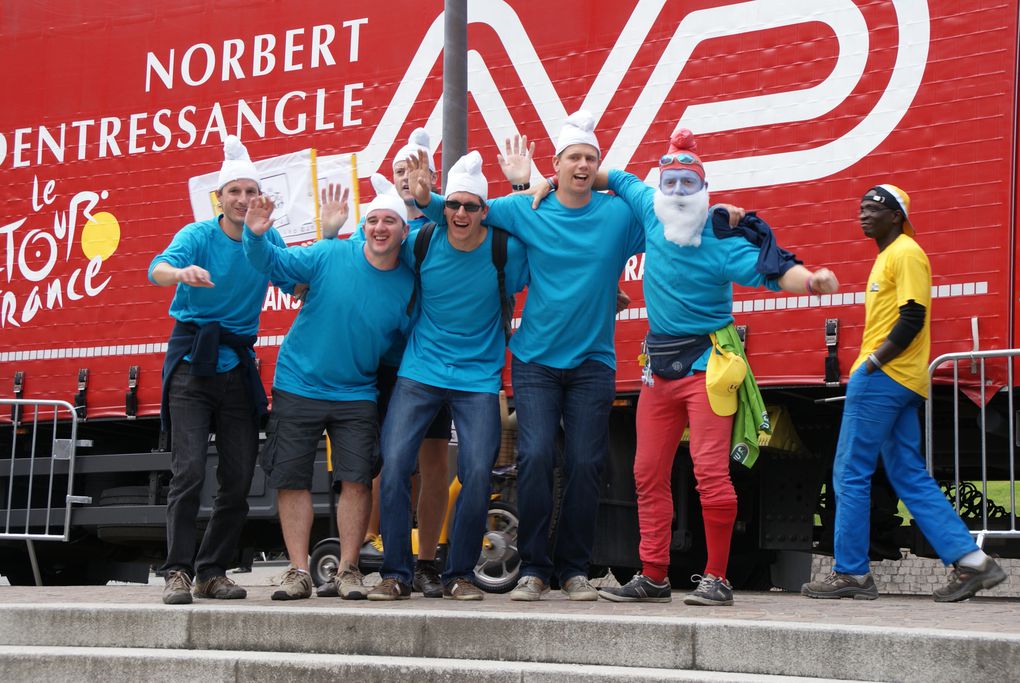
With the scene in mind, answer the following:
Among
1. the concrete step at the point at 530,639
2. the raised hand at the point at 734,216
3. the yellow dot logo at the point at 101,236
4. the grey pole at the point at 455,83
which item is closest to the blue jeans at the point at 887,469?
the raised hand at the point at 734,216

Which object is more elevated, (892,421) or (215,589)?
(892,421)

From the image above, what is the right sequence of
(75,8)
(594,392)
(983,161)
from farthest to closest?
1. (75,8)
2. (983,161)
3. (594,392)

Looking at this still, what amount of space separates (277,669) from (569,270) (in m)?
2.00

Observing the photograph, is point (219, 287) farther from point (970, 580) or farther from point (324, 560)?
point (970, 580)

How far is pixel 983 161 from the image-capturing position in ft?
20.1

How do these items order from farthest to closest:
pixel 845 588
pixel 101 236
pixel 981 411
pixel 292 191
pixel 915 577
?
pixel 915 577 < pixel 101 236 < pixel 292 191 < pixel 981 411 < pixel 845 588

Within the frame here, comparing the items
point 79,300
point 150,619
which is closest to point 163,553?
point 79,300

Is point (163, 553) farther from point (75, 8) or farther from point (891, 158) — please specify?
point (891, 158)

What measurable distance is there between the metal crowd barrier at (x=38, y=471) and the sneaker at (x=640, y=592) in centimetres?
411

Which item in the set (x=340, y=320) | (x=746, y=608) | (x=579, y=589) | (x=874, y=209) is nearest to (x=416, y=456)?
(x=340, y=320)

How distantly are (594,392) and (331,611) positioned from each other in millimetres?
1441

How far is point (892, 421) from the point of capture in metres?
5.83

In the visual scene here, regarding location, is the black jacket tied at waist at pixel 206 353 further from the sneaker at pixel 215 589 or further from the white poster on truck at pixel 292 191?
the white poster on truck at pixel 292 191

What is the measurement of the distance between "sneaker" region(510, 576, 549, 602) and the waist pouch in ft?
3.28
